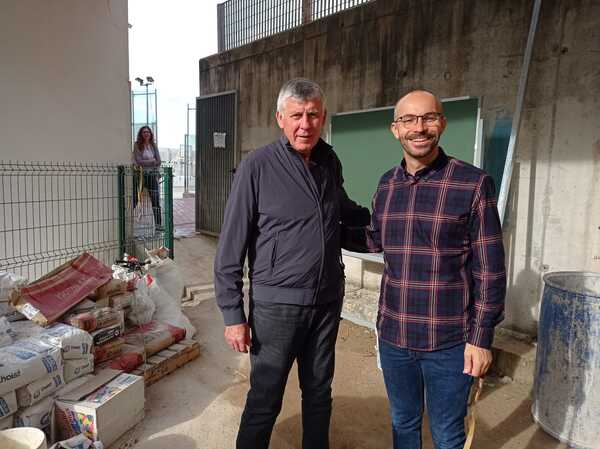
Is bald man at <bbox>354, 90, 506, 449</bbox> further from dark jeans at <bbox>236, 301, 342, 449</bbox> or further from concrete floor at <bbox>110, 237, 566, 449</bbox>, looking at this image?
concrete floor at <bbox>110, 237, 566, 449</bbox>

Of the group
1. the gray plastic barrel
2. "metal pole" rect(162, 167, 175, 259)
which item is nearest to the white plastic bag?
"metal pole" rect(162, 167, 175, 259)

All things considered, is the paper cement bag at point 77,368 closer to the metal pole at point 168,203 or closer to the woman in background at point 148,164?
the metal pole at point 168,203

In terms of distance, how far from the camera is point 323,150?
193cm

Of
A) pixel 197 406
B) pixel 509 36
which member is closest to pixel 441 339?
pixel 197 406

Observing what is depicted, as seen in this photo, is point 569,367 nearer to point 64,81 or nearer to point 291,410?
point 291,410

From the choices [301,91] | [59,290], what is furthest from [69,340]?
[301,91]

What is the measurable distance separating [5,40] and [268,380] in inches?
171

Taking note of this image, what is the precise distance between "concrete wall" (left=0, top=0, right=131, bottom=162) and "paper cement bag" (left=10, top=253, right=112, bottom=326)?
6.07 feet

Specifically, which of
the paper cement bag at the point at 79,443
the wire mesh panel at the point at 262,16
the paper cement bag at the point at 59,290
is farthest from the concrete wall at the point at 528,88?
the paper cement bag at the point at 79,443

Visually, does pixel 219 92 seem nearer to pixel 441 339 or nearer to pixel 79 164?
pixel 79 164

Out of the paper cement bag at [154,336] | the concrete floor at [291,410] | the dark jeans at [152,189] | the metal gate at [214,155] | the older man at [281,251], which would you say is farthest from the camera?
the metal gate at [214,155]

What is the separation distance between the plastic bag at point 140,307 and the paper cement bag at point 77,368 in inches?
35.9

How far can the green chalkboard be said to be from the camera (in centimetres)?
381

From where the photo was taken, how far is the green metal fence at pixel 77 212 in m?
4.23
